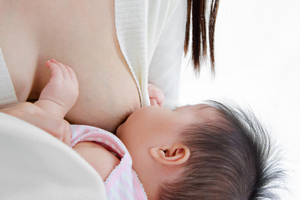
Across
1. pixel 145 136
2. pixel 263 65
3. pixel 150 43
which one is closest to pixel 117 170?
pixel 145 136

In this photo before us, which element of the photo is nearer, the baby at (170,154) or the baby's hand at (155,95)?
the baby at (170,154)

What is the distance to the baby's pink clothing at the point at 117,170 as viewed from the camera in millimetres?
576

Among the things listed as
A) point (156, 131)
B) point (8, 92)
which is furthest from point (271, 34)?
point (8, 92)

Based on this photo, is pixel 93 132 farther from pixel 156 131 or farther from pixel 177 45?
pixel 177 45

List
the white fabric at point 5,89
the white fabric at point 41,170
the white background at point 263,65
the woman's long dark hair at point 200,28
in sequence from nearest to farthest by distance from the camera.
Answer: the white fabric at point 41,170, the white fabric at point 5,89, the woman's long dark hair at point 200,28, the white background at point 263,65

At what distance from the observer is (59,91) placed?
56 cm

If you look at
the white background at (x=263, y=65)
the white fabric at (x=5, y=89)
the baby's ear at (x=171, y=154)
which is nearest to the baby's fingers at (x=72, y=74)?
the white fabric at (x=5, y=89)

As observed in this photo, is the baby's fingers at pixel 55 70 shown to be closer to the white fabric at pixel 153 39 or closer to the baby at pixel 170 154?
the baby at pixel 170 154

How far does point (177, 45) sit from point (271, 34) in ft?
2.83

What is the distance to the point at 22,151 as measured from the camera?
413 millimetres

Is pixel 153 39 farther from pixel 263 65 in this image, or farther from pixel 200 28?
pixel 263 65

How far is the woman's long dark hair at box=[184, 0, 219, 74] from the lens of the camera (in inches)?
34.7

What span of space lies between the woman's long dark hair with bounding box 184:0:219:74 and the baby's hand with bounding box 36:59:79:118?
519 mm

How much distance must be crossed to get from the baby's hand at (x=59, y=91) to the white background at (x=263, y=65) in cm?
97
